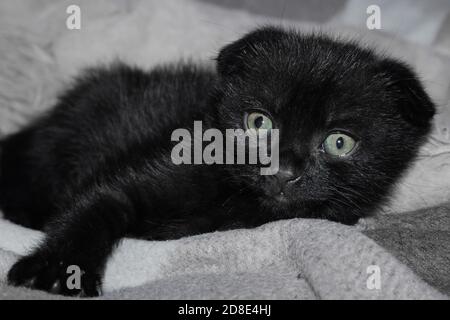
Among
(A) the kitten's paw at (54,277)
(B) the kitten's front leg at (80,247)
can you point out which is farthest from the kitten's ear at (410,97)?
(A) the kitten's paw at (54,277)

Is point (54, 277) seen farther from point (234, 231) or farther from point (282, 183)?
point (282, 183)

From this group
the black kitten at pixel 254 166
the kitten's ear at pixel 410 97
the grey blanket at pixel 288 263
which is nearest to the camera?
the grey blanket at pixel 288 263

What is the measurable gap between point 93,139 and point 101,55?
2.29 feet

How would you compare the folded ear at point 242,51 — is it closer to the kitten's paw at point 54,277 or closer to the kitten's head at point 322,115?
the kitten's head at point 322,115

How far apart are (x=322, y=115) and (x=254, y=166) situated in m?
0.21

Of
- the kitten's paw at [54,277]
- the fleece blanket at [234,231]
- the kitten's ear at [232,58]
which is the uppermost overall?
the kitten's ear at [232,58]

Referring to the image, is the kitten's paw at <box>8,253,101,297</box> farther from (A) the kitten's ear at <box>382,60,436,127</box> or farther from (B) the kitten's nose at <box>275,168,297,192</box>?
(A) the kitten's ear at <box>382,60,436,127</box>

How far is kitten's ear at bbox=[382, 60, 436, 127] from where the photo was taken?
1813mm

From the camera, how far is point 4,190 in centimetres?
231

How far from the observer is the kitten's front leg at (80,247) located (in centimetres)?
158

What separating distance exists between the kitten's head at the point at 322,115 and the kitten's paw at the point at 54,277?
0.46m

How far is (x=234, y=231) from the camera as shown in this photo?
5.45ft
